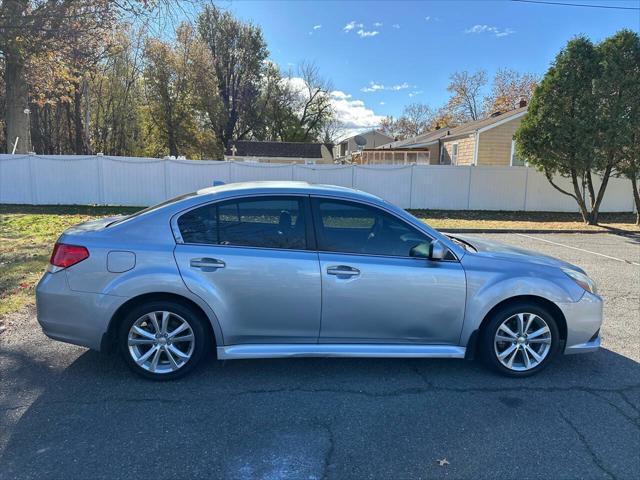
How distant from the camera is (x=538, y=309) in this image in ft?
12.3

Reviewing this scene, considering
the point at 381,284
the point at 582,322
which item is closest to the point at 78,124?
the point at 381,284

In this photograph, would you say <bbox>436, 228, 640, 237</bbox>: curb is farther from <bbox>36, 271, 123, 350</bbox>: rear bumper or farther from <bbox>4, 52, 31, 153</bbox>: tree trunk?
<bbox>4, 52, 31, 153</bbox>: tree trunk

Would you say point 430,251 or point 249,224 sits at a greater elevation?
point 249,224

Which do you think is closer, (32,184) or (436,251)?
(436,251)

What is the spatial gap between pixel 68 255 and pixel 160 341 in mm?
1012

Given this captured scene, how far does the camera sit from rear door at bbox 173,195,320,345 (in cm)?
345

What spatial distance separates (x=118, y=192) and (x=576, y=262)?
52.7 feet

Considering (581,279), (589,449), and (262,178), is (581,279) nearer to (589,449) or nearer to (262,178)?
(589,449)

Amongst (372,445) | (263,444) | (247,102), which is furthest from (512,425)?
(247,102)

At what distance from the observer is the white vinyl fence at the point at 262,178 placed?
1704 centimetres

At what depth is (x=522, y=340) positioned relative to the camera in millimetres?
3744

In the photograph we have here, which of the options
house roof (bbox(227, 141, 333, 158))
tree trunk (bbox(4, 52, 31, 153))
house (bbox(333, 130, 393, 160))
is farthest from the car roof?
house (bbox(333, 130, 393, 160))

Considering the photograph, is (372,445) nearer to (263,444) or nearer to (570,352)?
(263,444)

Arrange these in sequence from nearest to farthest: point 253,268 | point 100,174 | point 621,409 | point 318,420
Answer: point 318,420 < point 621,409 < point 253,268 < point 100,174
